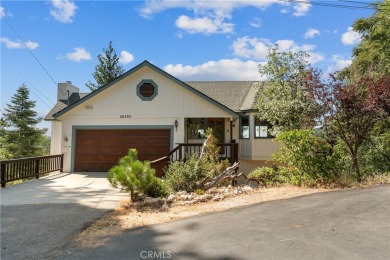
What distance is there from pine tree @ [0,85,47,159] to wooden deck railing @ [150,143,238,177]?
63.8 ft

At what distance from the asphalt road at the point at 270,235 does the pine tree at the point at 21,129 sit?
25.5m

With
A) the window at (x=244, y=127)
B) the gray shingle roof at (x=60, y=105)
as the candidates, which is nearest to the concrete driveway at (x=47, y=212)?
the gray shingle roof at (x=60, y=105)

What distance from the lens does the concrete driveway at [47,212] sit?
15.4ft

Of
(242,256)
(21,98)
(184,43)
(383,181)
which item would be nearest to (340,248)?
(242,256)

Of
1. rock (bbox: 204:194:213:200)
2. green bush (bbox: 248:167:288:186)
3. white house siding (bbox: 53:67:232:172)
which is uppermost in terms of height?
white house siding (bbox: 53:67:232:172)

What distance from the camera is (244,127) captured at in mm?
14781

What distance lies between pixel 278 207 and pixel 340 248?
2234 mm

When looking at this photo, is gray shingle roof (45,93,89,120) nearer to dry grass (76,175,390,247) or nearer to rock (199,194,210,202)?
dry grass (76,175,390,247)

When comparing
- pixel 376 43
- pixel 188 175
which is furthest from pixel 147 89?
pixel 376 43

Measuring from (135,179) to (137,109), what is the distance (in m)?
7.42

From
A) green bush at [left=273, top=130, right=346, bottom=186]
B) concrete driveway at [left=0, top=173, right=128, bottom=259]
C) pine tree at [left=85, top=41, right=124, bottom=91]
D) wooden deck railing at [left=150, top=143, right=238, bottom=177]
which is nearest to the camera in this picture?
concrete driveway at [left=0, top=173, right=128, bottom=259]

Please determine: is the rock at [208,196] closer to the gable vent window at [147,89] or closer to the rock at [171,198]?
the rock at [171,198]

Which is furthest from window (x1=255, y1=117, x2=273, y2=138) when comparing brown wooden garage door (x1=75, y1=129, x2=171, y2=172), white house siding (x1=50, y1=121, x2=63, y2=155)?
white house siding (x1=50, y1=121, x2=63, y2=155)

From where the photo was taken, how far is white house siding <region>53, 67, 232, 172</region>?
46.2 feet
